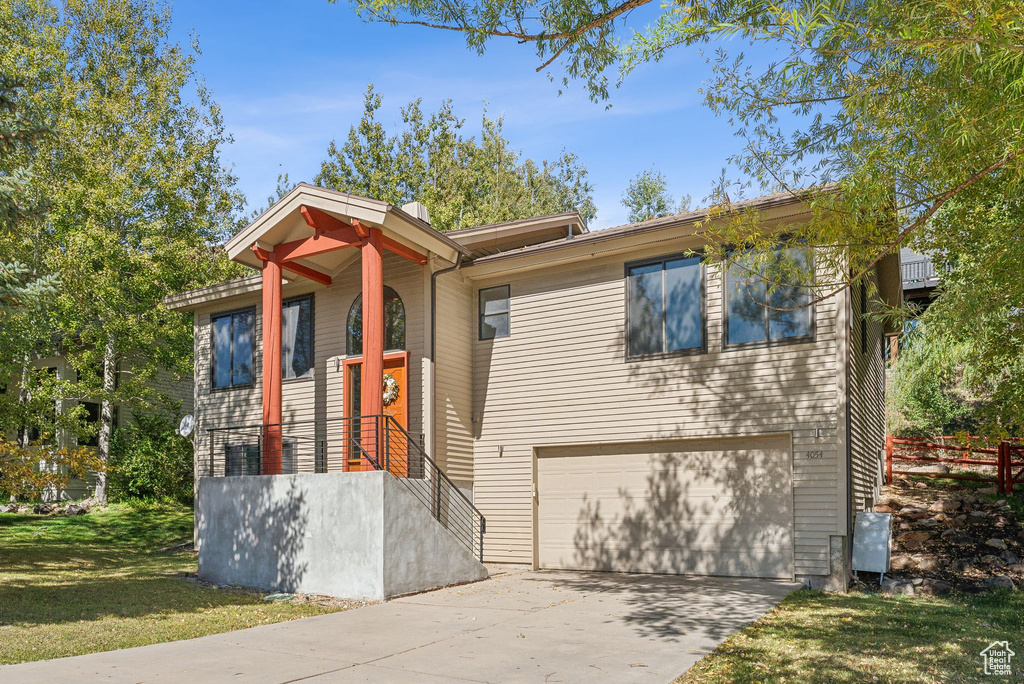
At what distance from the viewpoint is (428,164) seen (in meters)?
31.8

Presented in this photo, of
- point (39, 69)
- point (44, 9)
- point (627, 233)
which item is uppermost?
point (44, 9)

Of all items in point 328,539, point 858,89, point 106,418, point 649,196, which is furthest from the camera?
point 649,196

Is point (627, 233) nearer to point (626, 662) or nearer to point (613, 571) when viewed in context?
point (613, 571)

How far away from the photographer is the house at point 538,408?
11398 millimetres

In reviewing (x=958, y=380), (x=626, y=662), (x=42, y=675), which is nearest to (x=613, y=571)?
(x=626, y=662)

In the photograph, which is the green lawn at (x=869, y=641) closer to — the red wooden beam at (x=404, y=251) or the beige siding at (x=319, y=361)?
the beige siding at (x=319, y=361)

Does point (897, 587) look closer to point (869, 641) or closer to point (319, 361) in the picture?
point (869, 641)

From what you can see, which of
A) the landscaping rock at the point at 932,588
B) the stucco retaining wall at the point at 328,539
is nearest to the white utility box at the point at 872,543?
the landscaping rock at the point at 932,588

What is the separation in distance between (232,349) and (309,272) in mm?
3328

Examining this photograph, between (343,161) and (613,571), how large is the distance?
2307cm

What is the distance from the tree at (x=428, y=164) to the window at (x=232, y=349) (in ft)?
47.2

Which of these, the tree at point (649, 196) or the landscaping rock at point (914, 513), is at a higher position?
the tree at point (649, 196)

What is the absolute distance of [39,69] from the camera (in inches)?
841

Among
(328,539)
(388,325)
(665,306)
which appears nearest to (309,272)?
(388,325)
